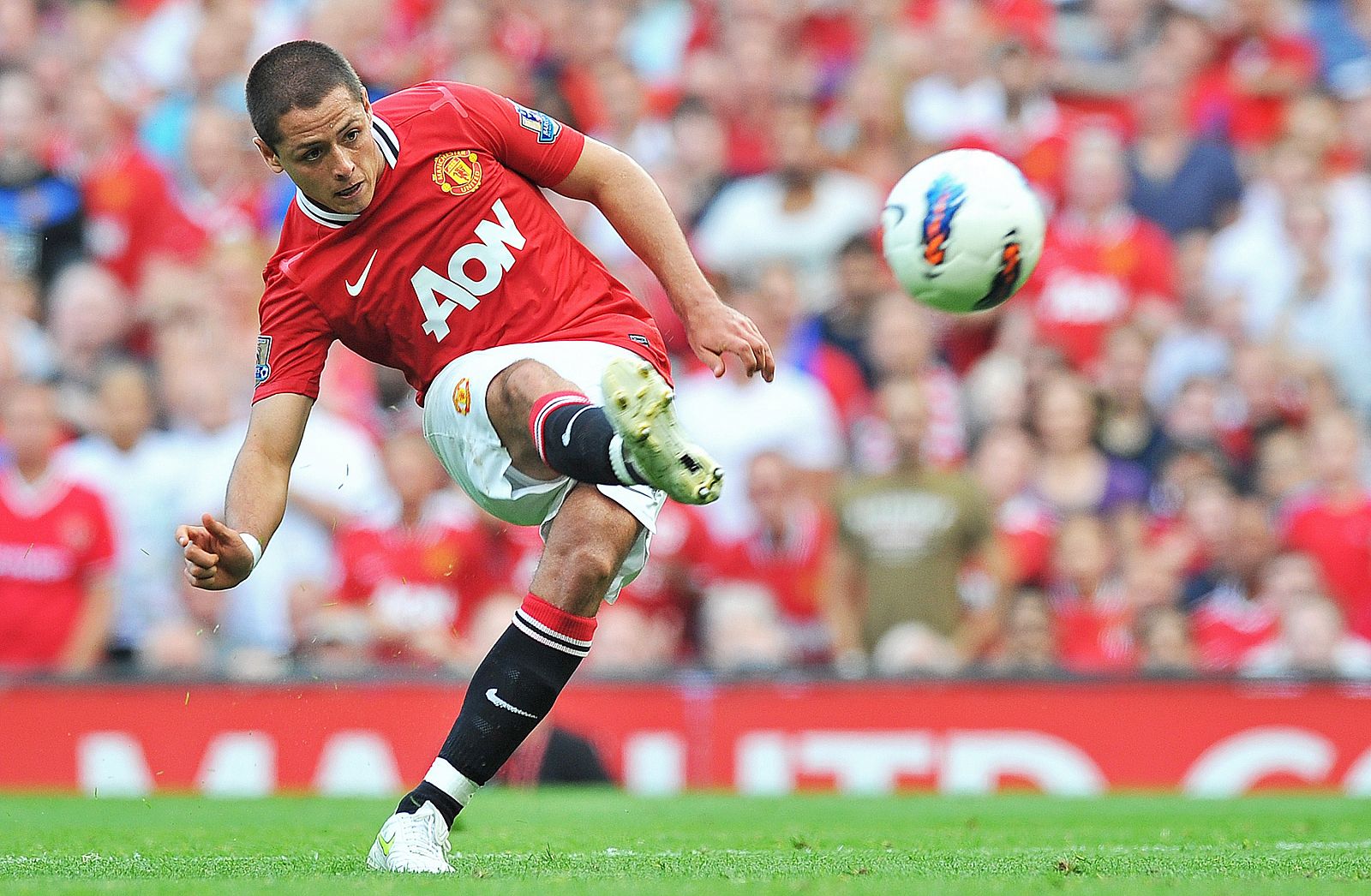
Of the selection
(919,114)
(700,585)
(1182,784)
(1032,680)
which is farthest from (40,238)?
(1182,784)

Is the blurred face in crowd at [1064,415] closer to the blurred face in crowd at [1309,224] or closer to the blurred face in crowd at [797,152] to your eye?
the blurred face in crowd at [1309,224]

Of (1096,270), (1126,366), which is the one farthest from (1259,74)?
(1126,366)

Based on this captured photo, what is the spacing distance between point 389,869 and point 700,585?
19.5ft

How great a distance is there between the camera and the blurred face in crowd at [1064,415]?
11359mm

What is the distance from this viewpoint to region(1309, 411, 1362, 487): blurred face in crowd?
35.7 feet

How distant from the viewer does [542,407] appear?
531 cm

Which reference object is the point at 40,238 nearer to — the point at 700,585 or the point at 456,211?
the point at 700,585

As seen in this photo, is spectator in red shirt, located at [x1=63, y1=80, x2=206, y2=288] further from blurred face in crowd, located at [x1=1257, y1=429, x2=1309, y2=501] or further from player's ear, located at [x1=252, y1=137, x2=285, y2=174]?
player's ear, located at [x1=252, y1=137, x2=285, y2=174]

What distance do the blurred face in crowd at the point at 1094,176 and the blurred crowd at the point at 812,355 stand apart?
0.02 metres

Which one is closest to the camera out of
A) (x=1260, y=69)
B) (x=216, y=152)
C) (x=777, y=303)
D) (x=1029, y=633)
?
(x=1029, y=633)

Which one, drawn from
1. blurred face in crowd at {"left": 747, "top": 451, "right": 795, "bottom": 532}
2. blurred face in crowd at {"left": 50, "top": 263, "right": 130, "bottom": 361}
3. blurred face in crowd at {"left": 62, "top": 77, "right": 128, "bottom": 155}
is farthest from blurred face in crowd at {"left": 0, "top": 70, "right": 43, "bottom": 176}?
blurred face in crowd at {"left": 747, "top": 451, "right": 795, "bottom": 532}

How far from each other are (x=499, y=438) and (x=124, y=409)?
6.36 metres

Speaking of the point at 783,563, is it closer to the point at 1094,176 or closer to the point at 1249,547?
the point at 1249,547

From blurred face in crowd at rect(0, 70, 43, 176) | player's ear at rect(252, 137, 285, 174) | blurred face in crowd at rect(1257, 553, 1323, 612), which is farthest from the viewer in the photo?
blurred face in crowd at rect(0, 70, 43, 176)
